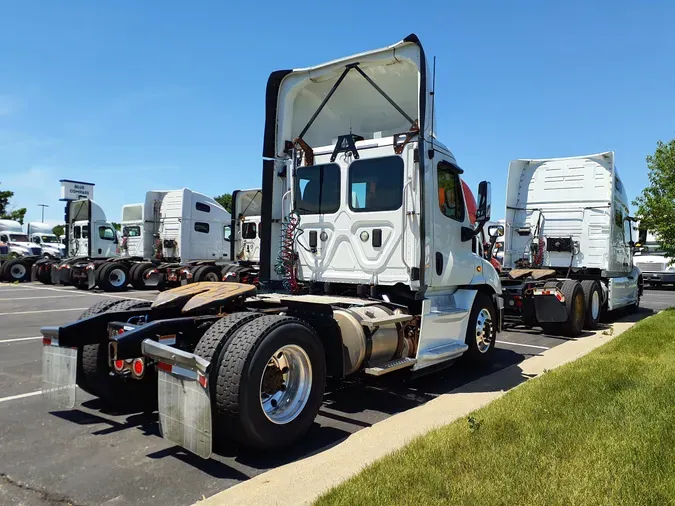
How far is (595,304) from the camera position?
1149 cm

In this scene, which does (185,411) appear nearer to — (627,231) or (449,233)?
(449,233)

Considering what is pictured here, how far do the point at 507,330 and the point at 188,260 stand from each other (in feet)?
43.6

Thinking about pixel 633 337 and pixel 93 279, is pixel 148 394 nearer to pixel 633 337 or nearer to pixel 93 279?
pixel 633 337

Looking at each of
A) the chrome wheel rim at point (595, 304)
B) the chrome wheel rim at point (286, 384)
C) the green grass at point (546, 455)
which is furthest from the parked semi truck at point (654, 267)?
the chrome wheel rim at point (286, 384)

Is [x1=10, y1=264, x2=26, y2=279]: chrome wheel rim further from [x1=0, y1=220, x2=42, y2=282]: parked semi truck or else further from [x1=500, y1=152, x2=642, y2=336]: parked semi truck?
[x1=500, y1=152, x2=642, y2=336]: parked semi truck

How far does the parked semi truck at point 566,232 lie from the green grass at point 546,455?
5.87 metres

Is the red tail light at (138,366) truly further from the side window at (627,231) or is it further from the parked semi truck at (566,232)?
the side window at (627,231)

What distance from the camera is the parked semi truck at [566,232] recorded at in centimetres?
1120

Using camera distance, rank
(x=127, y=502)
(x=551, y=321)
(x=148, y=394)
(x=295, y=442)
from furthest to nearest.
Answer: (x=551, y=321), (x=148, y=394), (x=295, y=442), (x=127, y=502)

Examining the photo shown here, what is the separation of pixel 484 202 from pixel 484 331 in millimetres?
1869

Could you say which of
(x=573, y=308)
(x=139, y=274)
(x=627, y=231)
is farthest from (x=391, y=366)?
(x=139, y=274)

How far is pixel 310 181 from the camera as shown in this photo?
6824mm

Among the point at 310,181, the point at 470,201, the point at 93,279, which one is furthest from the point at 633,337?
the point at 93,279

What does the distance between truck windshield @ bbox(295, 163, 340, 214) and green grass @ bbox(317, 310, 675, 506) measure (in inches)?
120
